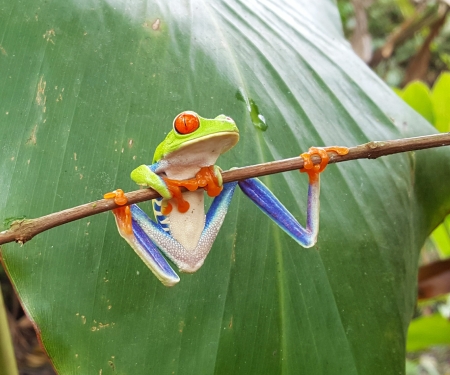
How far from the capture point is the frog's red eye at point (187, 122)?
54cm

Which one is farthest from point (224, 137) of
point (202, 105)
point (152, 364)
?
point (152, 364)

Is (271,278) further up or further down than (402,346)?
further up

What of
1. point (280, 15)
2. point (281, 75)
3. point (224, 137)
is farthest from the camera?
point (280, 15)

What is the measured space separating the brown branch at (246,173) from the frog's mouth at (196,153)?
37 millimetres

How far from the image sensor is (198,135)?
540 millimetres

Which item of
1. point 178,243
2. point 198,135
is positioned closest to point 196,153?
point 198,135

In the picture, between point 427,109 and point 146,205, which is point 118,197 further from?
point 427,109

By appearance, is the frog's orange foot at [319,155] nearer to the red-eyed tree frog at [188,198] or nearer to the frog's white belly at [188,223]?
the red-eyed tree frog at [188,198]

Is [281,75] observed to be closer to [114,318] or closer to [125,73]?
[125,73]

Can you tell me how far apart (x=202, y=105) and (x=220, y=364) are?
19.4 inches

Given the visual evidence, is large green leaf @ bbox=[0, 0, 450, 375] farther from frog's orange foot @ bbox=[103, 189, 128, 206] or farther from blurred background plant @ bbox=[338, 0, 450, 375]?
blurred background plant @ bbox=[338, 0, 450, 375]

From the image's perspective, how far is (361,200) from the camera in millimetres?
916

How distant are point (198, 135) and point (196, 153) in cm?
4

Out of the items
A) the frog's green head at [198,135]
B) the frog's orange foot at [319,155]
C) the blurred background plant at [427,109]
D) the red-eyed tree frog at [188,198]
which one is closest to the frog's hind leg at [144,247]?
the red-eyed tree frog at [188,198]
